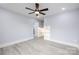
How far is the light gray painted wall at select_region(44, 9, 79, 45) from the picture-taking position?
1789 mm

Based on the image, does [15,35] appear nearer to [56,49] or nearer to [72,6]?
[56,49]

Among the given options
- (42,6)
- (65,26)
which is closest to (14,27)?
(42,6)

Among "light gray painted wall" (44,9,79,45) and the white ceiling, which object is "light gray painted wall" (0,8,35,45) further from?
"light gray painted wall" (44,9,79,45)

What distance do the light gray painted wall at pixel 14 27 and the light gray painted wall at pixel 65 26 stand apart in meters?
0.50

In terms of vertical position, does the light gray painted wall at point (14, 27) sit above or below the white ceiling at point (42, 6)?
below

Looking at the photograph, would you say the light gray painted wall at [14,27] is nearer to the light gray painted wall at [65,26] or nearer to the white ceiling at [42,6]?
the white ceiling at [42,6]

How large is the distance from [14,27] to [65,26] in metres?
1.25

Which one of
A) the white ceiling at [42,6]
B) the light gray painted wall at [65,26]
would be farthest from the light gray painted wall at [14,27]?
the light gray painted wall at [65,26]

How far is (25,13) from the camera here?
5.87 feet

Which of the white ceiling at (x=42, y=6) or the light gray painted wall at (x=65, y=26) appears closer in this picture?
the white ceiling at (x=42, y=6)

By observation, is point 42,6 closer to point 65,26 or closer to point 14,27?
point 65,26

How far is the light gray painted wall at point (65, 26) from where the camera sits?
1.79 m

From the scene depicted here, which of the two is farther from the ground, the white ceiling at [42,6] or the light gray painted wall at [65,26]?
the white ceiling at [42,6]
